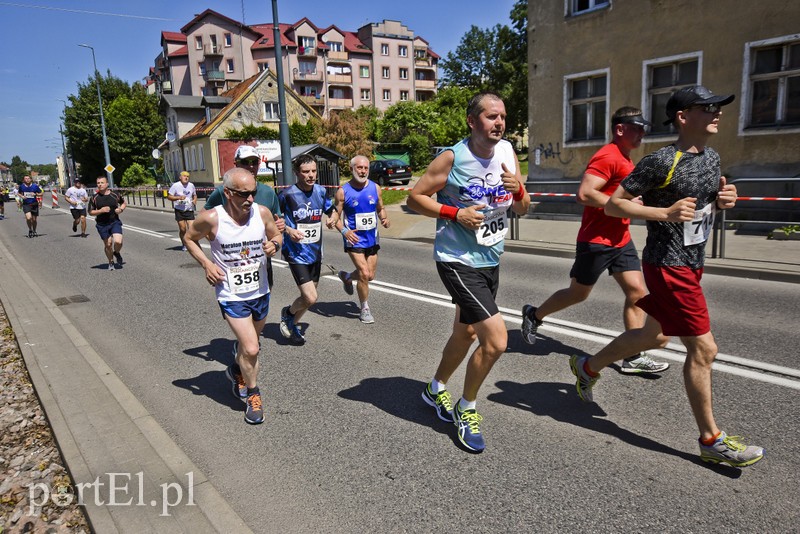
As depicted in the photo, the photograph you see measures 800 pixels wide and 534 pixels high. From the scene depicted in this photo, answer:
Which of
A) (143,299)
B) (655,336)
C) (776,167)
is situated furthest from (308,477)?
(776,167)

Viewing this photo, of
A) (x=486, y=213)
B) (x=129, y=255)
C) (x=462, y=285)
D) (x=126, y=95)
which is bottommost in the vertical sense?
(x=129, y=255)

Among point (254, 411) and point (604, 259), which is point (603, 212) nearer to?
point (604, 259)

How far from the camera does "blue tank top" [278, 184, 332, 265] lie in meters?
6.15

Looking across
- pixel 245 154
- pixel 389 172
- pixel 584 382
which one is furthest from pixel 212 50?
pixel 584 382

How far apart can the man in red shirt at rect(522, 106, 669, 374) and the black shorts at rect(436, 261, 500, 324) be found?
1328 millimetres

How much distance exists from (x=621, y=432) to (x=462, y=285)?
1.44 meters

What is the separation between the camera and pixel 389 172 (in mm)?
33219

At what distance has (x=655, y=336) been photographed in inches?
143

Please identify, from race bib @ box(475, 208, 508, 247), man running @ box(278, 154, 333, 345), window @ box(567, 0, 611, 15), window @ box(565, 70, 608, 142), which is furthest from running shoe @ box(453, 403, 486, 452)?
window @ box(567, 0, 611, 15)

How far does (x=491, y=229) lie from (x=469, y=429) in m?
1.25

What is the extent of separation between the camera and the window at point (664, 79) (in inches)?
548

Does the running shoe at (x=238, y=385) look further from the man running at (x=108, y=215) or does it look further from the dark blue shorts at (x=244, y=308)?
the man running at (x=108, y=215)

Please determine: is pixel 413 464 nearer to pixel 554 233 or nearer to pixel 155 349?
pixel 155 349

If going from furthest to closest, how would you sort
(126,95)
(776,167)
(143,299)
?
(126,95) < (776,167) < (143,299)
